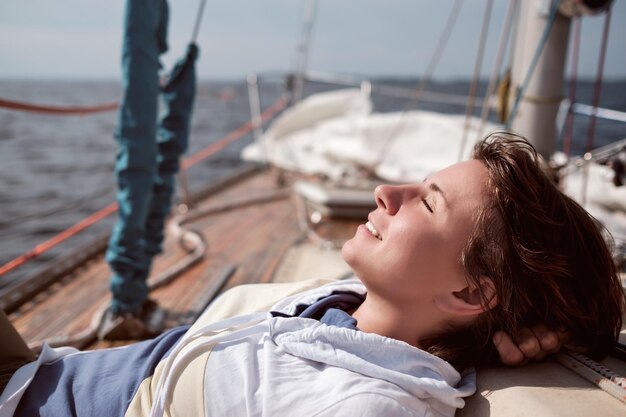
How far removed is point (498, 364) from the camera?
1.14 metres

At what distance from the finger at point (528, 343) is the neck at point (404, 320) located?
5.5 inches

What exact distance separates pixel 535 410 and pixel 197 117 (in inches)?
863

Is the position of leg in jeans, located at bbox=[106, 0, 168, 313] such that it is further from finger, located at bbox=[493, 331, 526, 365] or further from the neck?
finger, located at bbox=[493, 331, 526, 365]

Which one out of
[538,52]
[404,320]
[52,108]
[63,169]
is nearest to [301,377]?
[404,320]

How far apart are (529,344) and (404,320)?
0.23 meters

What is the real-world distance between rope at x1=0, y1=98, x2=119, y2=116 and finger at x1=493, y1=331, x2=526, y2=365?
1693mm

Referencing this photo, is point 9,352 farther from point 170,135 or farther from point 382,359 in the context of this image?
point 170,135

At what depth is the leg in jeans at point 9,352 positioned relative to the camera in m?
1.26

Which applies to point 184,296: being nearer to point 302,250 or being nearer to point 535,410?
point 302,250

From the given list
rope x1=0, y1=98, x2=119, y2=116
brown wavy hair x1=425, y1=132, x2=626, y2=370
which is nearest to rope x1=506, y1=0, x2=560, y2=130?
brown wavy hair x1=425, y1=132, x2=626, y2=370

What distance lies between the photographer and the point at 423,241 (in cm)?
108

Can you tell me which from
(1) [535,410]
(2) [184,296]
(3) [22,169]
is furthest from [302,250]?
(3) [22,169]

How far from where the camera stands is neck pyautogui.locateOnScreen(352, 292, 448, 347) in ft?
3.67

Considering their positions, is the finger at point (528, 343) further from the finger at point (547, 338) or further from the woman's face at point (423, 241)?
the woman's face at point (423, 241)
